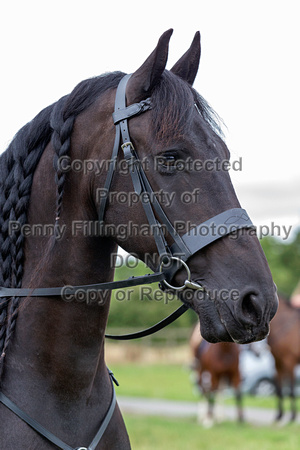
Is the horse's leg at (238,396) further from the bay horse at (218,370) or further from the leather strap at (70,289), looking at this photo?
the leather strap at (70,289)

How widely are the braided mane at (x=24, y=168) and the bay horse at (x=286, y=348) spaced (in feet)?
31.6

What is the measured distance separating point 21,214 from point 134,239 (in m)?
0.58

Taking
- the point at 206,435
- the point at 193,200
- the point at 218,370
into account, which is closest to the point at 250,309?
the point at 193,200

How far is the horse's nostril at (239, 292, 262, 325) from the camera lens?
2.04 m

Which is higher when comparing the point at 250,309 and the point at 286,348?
the point at 250,309

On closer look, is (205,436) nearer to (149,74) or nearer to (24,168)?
(24,168)

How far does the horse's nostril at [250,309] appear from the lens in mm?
2039

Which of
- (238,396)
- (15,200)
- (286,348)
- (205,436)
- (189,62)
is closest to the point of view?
(15,200)

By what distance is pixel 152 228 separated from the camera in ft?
7.37

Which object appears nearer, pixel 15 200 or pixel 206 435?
pixel 15 200

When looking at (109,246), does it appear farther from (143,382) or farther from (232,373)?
(143,382)

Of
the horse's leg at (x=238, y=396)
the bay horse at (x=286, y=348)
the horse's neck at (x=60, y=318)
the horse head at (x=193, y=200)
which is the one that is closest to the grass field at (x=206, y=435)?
the horse's leg at (x=238, y=396)

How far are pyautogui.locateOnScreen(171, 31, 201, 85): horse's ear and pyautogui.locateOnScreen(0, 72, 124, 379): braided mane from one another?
328 millimetres

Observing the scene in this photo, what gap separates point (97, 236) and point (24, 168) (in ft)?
1.61
